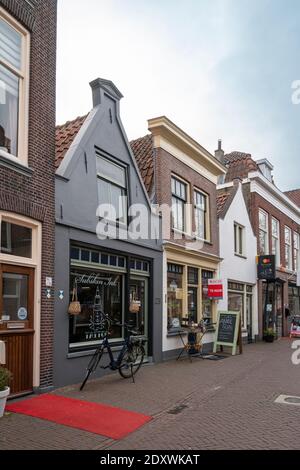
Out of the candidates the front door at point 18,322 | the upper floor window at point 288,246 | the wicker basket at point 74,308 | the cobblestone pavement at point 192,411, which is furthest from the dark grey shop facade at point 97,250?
the upper floor window at point 288,246

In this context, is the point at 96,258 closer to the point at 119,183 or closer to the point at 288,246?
the point at 119,183

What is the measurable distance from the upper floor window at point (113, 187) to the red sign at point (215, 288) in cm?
520

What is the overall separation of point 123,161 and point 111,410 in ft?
21.6

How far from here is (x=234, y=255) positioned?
19.4 meters

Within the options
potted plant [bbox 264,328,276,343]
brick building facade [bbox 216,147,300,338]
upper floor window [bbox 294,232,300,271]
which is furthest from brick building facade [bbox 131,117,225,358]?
upper floor window [bbox 294,232,300,271]

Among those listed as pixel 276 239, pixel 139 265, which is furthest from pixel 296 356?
pixel 276 239

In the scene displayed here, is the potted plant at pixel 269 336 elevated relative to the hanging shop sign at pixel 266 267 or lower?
lower

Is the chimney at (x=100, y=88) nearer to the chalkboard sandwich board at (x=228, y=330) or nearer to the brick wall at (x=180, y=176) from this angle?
the brick wall at (x=180, y=176)

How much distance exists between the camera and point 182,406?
7.99 metres

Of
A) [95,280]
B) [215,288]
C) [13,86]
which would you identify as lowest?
[215,288]

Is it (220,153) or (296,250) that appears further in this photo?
(296,250)

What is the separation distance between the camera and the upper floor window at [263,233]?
76.1 feet

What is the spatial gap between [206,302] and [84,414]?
9.94 m
